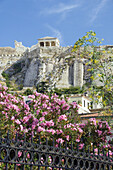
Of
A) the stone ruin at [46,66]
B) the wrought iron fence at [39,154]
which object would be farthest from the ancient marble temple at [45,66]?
the wrought iron fence at [39,154]

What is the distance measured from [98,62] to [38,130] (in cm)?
338

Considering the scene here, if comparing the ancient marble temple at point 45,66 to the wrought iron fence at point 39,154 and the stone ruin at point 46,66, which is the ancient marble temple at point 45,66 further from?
the wrought iron fence at point 39,154

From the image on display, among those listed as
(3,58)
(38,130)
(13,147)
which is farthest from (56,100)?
(3,58)

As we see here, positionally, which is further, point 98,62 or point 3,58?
point 3,58

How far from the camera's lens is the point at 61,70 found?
5059 centimetres

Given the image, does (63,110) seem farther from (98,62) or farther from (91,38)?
(91,38)

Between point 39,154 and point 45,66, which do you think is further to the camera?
point 45,66

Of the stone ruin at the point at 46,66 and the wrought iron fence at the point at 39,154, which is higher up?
the stone ruin at the point at 46,66

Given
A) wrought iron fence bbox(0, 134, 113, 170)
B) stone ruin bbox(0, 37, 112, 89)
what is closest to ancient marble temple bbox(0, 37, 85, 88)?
stone ruin bbox(0, 37, 112, 89)

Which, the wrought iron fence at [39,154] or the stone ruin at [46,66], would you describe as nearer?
the wrought iron fence at [39,154]

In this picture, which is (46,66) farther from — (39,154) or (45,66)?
(39,154)

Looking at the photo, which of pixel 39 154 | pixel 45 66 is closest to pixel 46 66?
pixel 45 66

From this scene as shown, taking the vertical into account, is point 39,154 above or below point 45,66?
below

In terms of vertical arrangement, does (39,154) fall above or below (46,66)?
below
